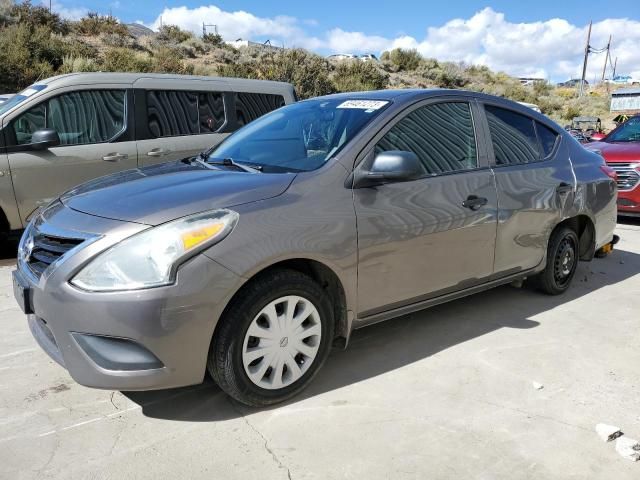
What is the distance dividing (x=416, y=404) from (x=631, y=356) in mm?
1676

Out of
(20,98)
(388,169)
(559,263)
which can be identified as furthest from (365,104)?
(20,98)

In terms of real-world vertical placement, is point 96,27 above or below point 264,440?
above

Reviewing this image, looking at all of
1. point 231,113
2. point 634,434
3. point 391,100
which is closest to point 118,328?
point 391,100

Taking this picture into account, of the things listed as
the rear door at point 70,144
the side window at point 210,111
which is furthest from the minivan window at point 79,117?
the side window at point 210,111

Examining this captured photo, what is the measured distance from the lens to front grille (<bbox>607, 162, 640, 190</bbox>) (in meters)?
8.10

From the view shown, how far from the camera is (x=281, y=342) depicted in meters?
2.89

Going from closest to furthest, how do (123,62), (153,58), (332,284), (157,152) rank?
1. (332,284)
2. (157,152)
3. (123,62)
4. (153,58)

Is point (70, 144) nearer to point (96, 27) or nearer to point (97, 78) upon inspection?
point (97, 78)

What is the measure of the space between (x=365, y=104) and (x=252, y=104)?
13.4ft

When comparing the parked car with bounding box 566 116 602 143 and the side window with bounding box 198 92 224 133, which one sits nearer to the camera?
the side window with bounding box 198 92 224 133

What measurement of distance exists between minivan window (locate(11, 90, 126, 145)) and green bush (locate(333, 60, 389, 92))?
66.7 ft

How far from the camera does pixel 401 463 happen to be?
251 cm

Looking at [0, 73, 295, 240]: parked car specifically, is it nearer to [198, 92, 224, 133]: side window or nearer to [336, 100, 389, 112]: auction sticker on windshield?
[198, 92, 224, 133]: side window

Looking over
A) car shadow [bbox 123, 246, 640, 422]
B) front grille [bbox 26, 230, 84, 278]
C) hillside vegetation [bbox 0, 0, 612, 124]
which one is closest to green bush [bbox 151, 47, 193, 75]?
hillside vegetation [bbox 0, 0, 612, 124]
